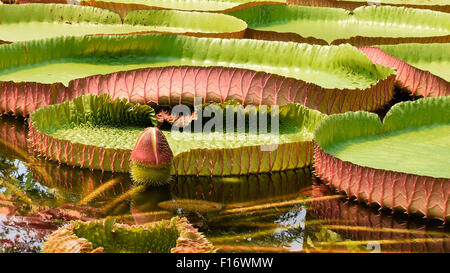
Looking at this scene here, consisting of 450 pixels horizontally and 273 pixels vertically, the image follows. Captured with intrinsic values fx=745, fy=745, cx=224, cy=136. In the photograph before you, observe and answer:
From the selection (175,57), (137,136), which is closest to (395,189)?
(137,136)

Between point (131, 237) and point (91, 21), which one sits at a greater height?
point (91, 21)

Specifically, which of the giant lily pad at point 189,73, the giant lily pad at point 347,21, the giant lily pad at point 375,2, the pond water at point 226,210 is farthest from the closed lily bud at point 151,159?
the giant lily pad at point 375,2

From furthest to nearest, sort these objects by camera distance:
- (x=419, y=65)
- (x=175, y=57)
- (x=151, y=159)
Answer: (x=419, y=65)
(x=175, y=57)
(x=151, y=159)

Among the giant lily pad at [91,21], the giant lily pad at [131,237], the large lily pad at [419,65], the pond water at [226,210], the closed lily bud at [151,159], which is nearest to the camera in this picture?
the giant lily pad at [131,237]

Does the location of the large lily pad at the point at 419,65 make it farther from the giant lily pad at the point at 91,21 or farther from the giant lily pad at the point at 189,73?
the giant lily pad at the point at 91,21

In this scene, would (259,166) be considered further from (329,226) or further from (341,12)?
(341,12)

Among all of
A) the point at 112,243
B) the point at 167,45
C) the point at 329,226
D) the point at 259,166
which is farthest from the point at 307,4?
the point at 112,243

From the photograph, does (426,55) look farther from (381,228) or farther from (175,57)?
(381,228)
